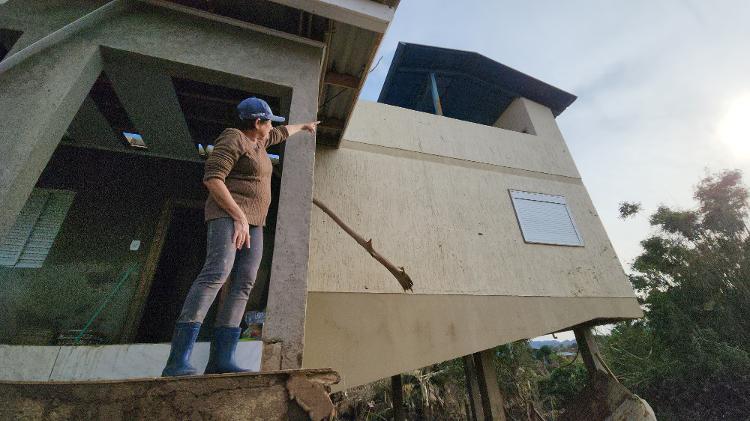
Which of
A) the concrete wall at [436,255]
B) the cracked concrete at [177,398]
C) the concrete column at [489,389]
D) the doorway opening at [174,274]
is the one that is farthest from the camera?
the concrete column at [489,389]

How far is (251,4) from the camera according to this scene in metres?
3.21

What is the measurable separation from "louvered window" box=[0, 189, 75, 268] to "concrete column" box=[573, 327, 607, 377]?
8693mm

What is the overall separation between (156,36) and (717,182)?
25.8 metres

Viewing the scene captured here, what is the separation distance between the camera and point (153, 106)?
3.72 metres

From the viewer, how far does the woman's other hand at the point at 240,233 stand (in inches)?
71.2

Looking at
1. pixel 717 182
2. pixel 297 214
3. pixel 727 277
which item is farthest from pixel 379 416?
pixel 717 182

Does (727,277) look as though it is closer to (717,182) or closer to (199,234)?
(717,182)

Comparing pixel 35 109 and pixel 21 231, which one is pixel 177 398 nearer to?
pixel 35 109

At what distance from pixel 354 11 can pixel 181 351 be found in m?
3.18

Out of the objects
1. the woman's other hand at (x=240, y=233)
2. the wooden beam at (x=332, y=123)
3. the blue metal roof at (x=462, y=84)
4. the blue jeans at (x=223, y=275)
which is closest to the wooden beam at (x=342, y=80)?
the wooden beam at (x=332, y=123)

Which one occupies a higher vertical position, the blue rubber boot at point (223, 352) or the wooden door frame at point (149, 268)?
the wooden door frame at point (149, 268)

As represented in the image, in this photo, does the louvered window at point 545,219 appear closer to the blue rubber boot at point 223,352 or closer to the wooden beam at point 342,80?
the wooden beam at point 342,80

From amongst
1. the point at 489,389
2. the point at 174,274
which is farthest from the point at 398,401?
the point at 174,274

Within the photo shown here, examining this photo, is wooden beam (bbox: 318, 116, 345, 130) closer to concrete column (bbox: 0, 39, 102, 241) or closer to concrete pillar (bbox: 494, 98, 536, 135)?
concrete column (bbox: 0, 39, 102, 241)
